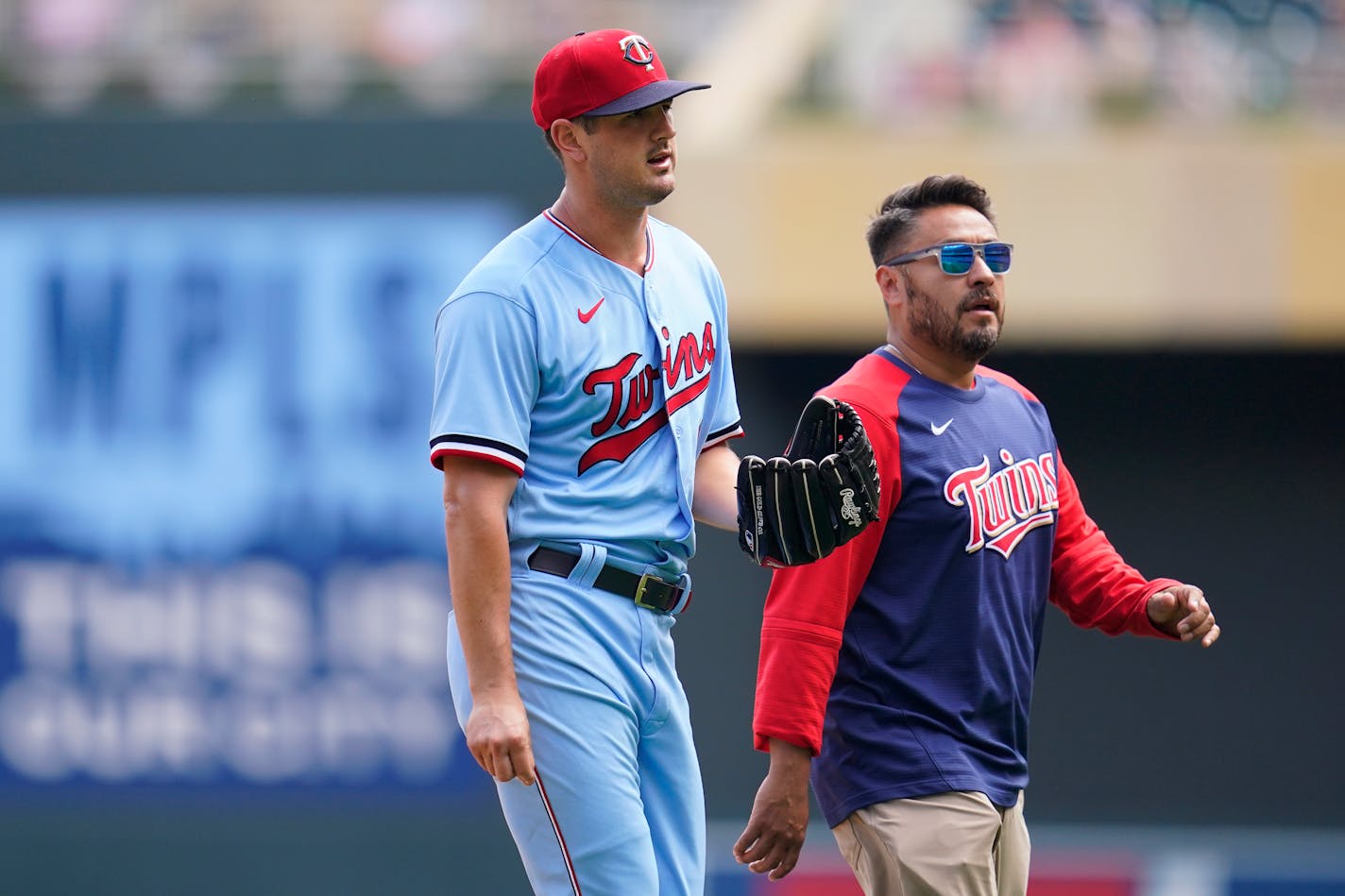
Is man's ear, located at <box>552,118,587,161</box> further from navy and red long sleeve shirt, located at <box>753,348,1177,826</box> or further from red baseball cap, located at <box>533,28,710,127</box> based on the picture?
navy and red long sleeve shirt, located at <box>753,348,1177,826</box>

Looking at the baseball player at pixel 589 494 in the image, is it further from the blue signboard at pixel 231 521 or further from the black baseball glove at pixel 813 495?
the blue signboard at pixel 231 521

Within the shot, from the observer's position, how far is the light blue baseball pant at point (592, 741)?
116 inches

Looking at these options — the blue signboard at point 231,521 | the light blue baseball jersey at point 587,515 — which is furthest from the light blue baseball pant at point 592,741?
the blue signboard at point 231,521

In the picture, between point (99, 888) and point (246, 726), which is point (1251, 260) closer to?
point (246, 726)

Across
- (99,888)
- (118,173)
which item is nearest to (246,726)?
(99,888)

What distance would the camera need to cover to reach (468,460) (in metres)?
2.94

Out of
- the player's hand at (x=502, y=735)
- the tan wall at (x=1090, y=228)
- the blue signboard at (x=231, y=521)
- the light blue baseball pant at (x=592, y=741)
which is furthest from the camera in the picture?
the blue signboard at (x=231, y=521)

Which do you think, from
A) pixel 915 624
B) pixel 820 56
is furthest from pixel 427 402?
pixel 915 624

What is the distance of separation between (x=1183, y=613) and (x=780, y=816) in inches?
35.6

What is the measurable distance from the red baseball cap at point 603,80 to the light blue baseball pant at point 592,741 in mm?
760

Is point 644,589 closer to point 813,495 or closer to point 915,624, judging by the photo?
point 813,495

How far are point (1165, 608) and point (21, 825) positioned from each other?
7.45m

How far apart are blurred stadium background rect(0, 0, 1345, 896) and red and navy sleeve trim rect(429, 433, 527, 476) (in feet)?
20.3

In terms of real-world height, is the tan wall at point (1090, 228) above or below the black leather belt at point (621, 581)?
above
